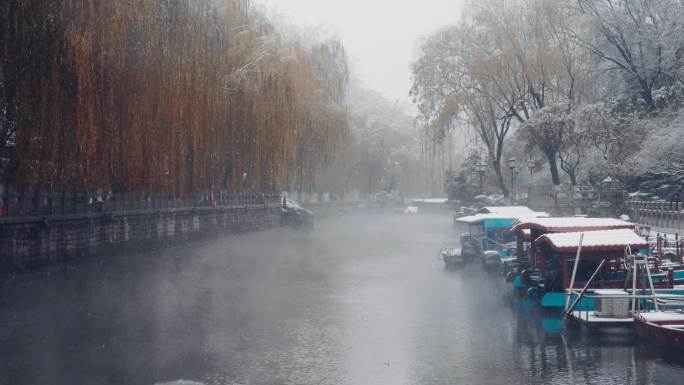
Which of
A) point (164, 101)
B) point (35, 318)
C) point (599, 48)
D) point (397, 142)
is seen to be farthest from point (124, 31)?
point (397, 142)

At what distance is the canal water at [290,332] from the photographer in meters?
10.5

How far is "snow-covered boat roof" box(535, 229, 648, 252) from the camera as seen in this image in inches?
594

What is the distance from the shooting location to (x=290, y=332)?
1348cm

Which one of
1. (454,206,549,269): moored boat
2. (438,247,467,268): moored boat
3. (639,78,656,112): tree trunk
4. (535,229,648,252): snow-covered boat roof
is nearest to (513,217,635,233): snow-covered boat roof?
(535,229,648,252): snow-covered boat roof

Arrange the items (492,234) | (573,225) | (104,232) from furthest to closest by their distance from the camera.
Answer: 1. (492,234)
2. (104,232)
3. (573,225)

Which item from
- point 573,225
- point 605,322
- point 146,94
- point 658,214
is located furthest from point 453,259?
point 605,322

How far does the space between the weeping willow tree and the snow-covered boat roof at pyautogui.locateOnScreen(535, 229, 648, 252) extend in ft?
36.6

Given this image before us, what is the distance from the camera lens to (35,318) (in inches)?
565

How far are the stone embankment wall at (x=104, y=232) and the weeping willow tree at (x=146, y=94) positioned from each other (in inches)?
54.8

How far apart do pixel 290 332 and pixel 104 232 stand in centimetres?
1420

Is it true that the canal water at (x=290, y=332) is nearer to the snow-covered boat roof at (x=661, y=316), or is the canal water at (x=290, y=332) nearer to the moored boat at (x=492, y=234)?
the snow-covered boat roof at (x=661, y=316)

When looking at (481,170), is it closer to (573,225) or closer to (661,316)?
(573,225)

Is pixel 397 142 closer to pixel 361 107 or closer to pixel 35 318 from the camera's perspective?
pixel 361 107

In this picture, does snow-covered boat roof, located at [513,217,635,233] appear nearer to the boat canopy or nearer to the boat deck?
the boat deck
